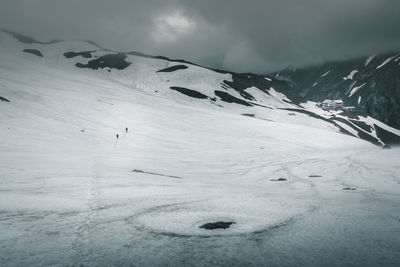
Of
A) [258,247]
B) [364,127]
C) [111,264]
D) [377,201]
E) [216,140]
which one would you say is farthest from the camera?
[364,127]

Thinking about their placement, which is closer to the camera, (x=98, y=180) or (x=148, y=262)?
(x=148, y=262)

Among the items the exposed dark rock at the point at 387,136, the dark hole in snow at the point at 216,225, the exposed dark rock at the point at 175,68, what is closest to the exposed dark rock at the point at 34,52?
the exposed dark rock at the point at 175,68

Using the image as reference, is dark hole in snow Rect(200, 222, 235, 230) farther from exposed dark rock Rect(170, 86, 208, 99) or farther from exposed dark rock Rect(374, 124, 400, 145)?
exposed dark rock Rect(374, 124, 400, 145)

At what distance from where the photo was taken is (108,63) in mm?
121938

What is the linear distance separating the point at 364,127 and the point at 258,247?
361ft

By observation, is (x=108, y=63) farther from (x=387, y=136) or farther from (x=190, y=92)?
(x=387, y=136)

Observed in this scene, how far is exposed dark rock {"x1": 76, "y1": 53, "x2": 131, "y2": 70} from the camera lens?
117812 millimetres

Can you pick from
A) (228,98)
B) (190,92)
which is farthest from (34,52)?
(228,98)

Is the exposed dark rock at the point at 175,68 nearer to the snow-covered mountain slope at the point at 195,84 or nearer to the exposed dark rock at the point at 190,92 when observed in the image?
the snow-covered mountain slope at the point at 195,84

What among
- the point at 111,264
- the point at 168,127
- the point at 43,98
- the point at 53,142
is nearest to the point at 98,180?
the point at 111,264

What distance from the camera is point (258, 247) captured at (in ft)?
15.2

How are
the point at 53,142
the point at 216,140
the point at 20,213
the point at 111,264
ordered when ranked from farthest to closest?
the point at 216,140 < the point at 53,142 < the point at 20,213 < the point at 111,264

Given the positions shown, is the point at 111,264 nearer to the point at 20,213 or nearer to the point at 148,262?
the point at 148,262

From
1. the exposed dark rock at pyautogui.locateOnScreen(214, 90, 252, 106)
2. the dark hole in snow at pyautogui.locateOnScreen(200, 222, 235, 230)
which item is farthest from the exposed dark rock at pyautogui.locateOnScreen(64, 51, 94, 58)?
the dark hole in snow at pyautogui.locateOnScreen(200, 222, 235, 230)
